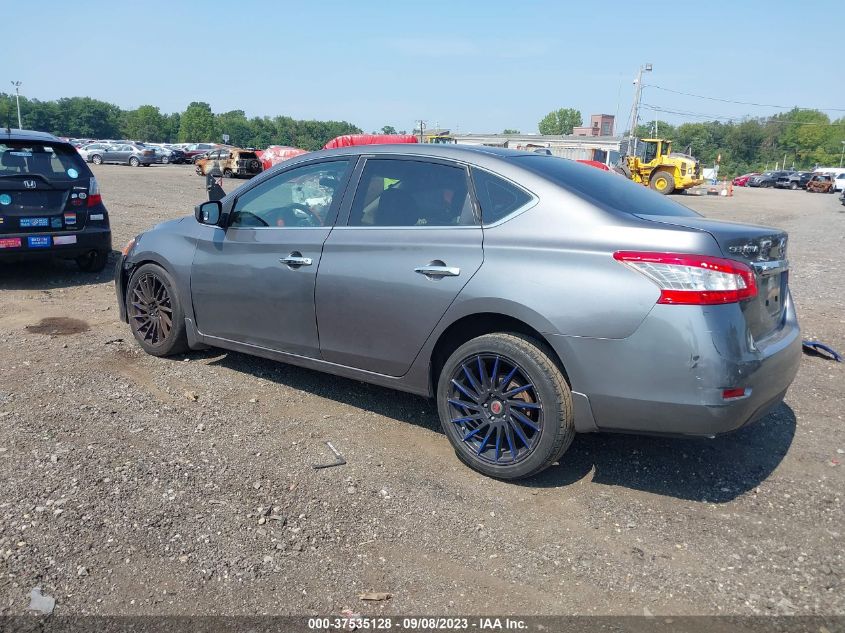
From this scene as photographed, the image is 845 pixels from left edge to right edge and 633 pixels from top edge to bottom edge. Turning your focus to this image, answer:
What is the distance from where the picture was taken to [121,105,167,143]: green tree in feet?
399

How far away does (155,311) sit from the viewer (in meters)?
5.44

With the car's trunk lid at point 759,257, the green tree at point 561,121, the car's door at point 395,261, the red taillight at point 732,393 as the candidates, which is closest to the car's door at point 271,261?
the car's door at point 395,261

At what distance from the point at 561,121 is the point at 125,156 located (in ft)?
417

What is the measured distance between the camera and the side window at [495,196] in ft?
12.2

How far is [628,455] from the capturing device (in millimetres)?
4066

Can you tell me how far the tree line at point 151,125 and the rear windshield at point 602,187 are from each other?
113445 millimetres

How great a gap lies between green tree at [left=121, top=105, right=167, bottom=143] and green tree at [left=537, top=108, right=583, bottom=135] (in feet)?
272

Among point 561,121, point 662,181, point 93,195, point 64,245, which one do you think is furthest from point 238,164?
point 561,121

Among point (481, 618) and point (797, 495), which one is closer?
point (481, 618)

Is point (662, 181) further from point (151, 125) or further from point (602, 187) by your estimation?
point (151, 125)

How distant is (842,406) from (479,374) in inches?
118

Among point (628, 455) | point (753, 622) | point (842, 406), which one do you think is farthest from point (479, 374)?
point (842, 406)

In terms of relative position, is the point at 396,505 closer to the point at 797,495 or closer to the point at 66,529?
the point at 66,529

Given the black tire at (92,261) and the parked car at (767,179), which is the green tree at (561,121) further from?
the black tire at (92,261)
